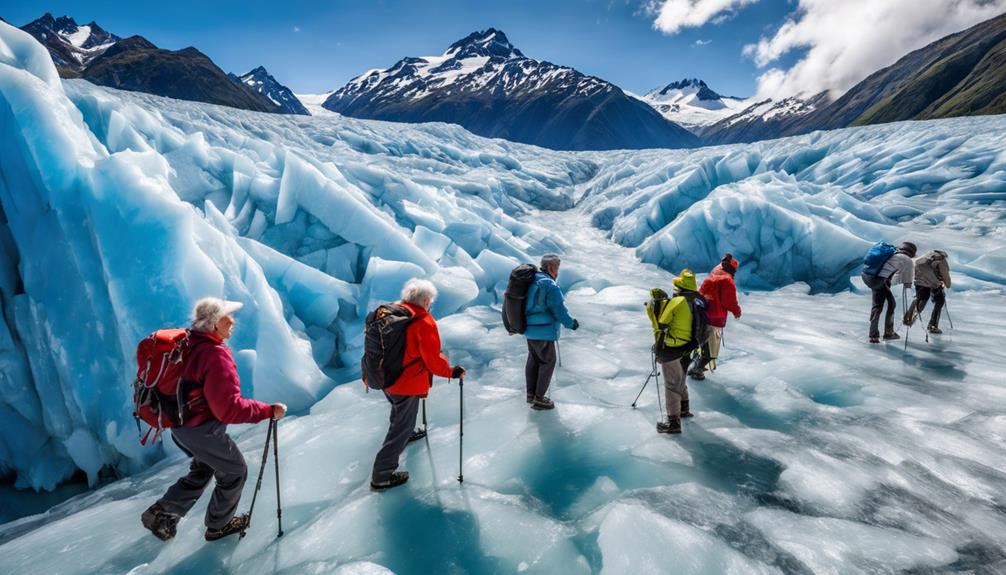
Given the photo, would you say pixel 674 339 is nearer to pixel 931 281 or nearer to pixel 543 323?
pixel 543 323

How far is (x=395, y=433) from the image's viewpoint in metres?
3.47

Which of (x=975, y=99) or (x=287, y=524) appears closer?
(x=287, y=524)

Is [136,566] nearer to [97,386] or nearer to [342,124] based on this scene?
[97,386]

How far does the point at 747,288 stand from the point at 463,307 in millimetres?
8673

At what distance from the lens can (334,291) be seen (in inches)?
301

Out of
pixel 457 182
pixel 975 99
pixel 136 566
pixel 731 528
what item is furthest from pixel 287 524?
pixel 975 99

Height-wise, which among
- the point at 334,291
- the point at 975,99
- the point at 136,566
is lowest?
the point at 136,566

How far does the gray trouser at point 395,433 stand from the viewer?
3.42 metres

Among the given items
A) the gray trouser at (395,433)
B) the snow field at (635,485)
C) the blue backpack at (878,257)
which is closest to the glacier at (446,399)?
the snow field at (635,485)

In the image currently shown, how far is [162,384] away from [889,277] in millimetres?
8576

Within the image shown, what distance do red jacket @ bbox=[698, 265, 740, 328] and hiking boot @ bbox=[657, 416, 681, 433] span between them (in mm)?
1425

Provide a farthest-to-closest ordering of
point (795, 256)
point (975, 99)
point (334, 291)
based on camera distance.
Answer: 1. point (975, 99)
2. point (795, 256)
3. point (334, 291)

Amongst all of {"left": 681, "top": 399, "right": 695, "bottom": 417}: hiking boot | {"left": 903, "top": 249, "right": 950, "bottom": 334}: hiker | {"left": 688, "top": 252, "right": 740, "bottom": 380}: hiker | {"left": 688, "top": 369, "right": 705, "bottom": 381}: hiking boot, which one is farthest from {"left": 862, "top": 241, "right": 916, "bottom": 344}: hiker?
{"left": 681, "top": 399, "right": 695, "bottom": 417}: hiking boot

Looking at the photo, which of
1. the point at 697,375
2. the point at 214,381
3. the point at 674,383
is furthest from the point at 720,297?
the point at 214,381
